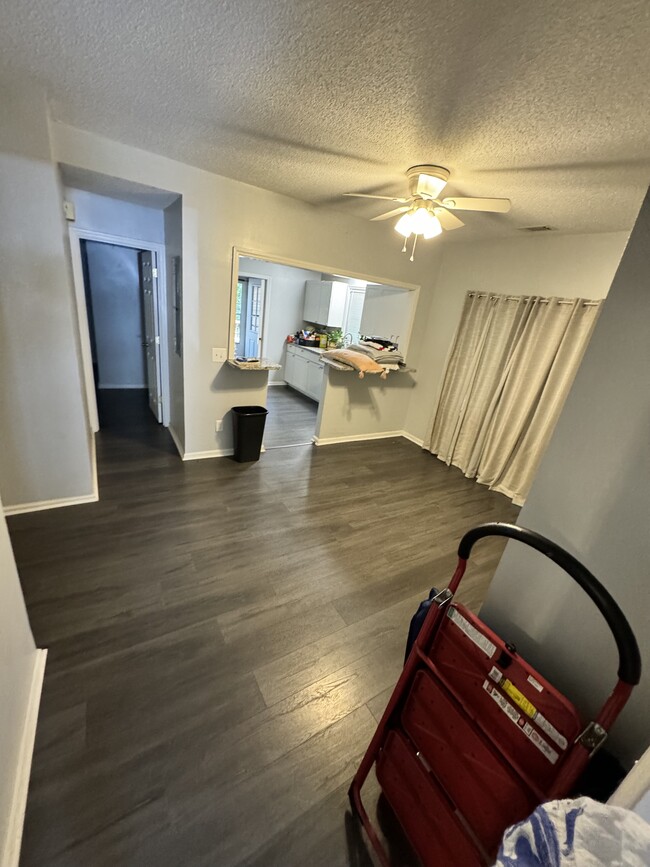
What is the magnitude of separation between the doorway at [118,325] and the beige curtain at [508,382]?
3878 mm

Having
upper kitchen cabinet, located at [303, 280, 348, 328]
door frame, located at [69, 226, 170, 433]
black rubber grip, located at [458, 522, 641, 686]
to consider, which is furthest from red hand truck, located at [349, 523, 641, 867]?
upper kitchen cabinet, located at [303, 280, 348, 328]

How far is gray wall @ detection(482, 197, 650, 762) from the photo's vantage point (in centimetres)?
89

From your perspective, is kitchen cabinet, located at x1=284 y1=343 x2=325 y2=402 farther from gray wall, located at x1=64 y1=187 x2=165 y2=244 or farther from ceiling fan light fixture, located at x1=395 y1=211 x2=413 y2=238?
ceiling fan light fixture, located at x1=395 y1=211 x2=413 y2=238

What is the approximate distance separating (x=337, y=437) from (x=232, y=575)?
2581 mm

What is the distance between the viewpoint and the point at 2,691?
1087 millimetres

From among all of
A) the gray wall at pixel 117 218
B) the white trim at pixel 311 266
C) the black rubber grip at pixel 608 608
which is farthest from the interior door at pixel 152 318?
the black rubber grip at pixel 608 608

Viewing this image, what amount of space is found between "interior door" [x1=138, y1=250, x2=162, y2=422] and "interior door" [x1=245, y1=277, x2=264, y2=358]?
7.29ft

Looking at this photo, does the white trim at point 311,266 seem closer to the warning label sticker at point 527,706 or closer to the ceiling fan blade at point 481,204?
the ceiling fan blade at point 481,204

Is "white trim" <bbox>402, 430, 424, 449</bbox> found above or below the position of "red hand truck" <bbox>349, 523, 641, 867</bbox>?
below

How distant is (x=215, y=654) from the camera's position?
5.54 ft

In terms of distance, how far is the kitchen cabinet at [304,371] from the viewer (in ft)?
19.2

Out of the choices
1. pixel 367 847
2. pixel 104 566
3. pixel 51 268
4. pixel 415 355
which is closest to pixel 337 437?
pixel 415 355

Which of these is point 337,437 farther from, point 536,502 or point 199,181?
point 536,502

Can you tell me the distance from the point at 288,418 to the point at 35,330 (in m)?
3.26
